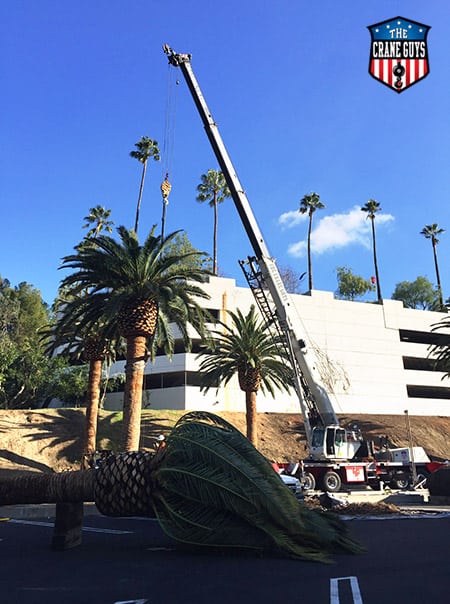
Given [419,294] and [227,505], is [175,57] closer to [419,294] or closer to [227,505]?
[227,505]

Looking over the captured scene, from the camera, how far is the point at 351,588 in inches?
213

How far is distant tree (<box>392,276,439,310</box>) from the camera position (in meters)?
86.1

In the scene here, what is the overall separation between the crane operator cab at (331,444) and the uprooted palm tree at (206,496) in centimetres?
1627

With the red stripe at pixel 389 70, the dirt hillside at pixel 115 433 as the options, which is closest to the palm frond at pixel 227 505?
the red stripe at pixel 389 70

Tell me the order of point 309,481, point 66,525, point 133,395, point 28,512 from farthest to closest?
1. point 309,481
2. point 133,395
3. point 28,512
4. point 66,525

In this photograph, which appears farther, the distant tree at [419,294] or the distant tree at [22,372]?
the distant tree at [419,294]

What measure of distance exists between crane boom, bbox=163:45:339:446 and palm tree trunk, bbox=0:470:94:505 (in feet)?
59.0

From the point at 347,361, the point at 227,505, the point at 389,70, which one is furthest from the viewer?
the point at 347,361

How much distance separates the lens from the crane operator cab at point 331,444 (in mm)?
23250

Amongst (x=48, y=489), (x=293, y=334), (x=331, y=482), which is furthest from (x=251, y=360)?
(x=48, y=489)

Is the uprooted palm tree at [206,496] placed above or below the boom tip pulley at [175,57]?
below

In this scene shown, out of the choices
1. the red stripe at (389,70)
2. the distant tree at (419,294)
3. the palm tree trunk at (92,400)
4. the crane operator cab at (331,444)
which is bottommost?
the crane operator cab at (331,444)

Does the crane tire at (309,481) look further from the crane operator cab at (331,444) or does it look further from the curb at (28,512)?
the curb at (28,512)

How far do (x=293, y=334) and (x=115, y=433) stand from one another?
17.9 metres
